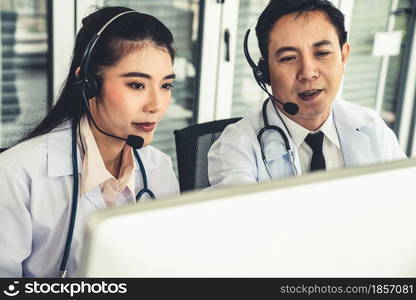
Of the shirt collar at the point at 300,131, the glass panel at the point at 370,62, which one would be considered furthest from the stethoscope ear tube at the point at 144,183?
the glass panel at the point at 370,62

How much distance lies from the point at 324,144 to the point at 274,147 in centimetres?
17

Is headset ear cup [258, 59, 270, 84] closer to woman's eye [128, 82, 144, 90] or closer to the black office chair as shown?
the black office chair

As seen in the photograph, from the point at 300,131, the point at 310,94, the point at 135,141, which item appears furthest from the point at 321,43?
the point at 135,141

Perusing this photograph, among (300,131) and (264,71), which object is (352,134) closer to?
(300,131)

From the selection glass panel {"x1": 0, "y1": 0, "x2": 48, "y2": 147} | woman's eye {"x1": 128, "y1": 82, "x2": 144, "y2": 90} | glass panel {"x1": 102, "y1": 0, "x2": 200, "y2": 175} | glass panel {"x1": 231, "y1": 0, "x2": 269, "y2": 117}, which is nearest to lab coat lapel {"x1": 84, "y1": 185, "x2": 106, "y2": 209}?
woman's eye {"x1": 128, "y1": 82, "x2": 144, "y2": 90}

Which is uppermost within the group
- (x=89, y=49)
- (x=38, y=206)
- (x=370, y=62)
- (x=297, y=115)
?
(x=370, y=62)

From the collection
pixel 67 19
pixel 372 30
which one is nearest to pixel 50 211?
pixel 67 19

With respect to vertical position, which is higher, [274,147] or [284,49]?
[284,49]

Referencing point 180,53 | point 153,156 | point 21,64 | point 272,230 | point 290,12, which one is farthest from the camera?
point 180,53

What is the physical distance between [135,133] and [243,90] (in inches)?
65.9

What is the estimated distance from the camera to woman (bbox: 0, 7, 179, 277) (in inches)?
47.3

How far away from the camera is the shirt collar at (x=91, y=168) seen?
1248 millimetres

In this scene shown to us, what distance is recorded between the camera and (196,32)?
270cm

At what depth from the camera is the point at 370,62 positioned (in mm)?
3322
